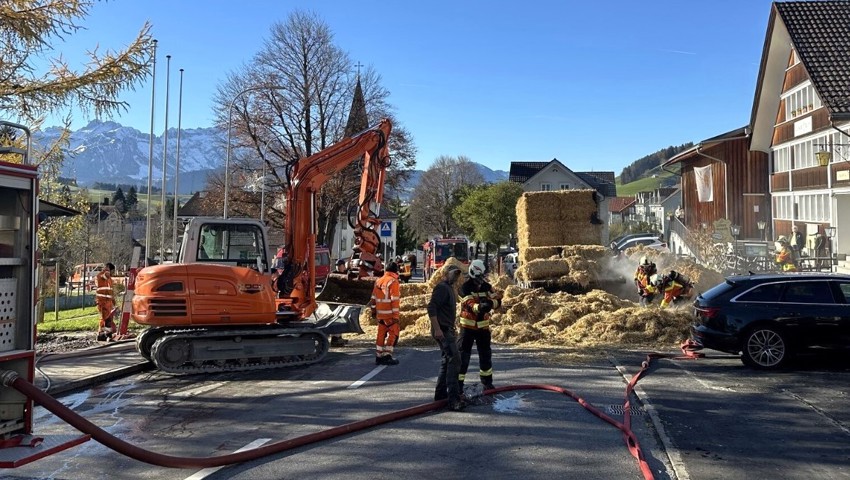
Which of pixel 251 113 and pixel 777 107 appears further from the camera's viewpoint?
pixel 251 113

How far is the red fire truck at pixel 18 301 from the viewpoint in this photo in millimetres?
5191

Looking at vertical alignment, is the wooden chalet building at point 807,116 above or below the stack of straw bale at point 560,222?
above

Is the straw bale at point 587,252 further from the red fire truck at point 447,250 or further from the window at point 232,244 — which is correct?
the red fire truck at point 447,250

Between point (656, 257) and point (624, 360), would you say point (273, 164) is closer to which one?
point (656, 257)

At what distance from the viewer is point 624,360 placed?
11.5 meters

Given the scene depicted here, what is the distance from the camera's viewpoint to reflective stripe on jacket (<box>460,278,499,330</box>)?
855 centimetres

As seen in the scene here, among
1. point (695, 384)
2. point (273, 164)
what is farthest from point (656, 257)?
point (273, 164)

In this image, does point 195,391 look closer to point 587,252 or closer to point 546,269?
point 546,269

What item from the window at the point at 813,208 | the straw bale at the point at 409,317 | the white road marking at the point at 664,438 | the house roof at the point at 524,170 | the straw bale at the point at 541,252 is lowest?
the white road marking at the point at 664,438

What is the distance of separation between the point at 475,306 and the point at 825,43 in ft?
86.1

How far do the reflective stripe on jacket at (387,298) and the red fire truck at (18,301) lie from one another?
658cm

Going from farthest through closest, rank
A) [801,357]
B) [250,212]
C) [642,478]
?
1. [250,212]
2. [801,357]
3. [642,478]

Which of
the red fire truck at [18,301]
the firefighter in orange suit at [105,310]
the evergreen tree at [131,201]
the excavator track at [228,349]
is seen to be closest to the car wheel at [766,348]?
the excavator track at [228,349]

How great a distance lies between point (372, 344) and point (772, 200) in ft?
86.5
